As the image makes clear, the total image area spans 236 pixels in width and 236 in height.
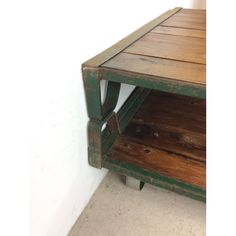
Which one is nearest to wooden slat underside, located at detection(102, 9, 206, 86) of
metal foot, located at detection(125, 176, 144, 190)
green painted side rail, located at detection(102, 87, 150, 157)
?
green painted side rail, located at detection(102, 87, 150, 157)

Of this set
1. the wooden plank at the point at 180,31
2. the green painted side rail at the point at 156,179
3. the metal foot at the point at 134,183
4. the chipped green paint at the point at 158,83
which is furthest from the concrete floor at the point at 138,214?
the wooden plank at the point at 180,31

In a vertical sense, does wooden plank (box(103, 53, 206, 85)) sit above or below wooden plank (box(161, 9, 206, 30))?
below

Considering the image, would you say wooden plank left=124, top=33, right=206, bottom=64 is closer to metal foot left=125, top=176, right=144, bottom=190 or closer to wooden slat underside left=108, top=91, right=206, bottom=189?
wooden slat underside left=108, top=91, right=206, bottom=189

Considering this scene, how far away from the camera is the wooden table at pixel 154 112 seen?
69 cm

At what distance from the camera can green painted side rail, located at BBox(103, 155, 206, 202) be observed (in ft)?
2.49

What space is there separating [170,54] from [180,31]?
0.26 meters

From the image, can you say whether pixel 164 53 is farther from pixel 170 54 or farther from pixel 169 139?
pixel 169 139

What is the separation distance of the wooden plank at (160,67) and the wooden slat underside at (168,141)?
0.28 metres

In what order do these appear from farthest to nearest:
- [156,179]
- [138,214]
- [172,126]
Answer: [172,126], [138,214], [156,179]

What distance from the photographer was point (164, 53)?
0.81 metres

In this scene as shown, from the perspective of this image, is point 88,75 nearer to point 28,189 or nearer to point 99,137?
point 99,137

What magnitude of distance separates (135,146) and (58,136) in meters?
0.31

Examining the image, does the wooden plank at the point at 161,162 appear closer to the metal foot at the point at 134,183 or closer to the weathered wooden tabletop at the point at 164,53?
the metal foot at the point at 134,183

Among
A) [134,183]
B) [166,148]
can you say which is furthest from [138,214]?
[166,148]
